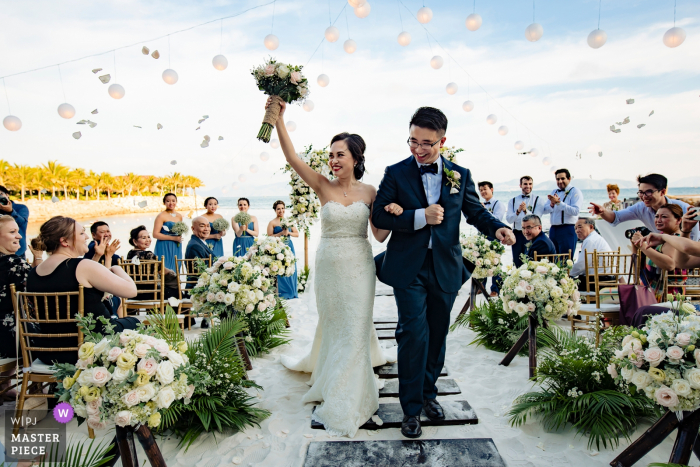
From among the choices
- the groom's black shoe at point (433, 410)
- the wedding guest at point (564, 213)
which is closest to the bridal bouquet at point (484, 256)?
the wedding guest at point (564, 213)

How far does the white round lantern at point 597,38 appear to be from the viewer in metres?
5.31

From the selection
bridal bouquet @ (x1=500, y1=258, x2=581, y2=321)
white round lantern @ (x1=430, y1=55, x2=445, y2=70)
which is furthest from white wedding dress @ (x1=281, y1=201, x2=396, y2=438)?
white round lantern @ (x1=430, y1=55, x2=445, y2=70)

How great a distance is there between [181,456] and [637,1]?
9.79 metres

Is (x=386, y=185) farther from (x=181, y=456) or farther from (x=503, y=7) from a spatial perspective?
(x=503, y=7)

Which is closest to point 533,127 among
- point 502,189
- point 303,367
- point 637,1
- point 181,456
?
point 637,1

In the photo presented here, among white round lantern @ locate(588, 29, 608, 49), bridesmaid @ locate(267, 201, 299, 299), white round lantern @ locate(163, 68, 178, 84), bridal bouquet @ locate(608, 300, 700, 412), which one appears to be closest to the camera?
bridal bouquet @ locate(608, 300, 700, 412)

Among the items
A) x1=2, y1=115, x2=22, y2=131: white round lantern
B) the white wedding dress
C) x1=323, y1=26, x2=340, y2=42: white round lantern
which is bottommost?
the white wedding dress

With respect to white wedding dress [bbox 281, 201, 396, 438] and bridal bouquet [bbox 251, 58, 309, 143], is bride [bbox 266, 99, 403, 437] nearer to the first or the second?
white wedding dress [bbox 281, 201, 396, 438]

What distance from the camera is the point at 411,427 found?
2840 millimetres

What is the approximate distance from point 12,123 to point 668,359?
805 cm

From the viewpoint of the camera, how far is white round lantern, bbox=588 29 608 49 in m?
5.31

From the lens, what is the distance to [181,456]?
2674 mm

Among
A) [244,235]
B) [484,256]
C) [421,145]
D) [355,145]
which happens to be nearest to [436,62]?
[484,256]

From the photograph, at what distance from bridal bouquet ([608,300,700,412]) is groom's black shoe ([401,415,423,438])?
1378 mm
